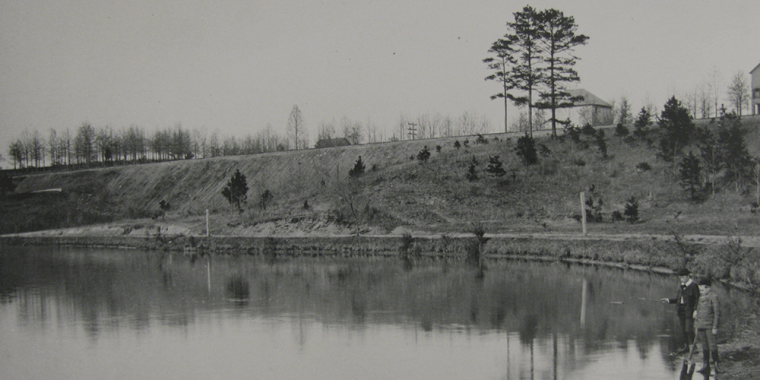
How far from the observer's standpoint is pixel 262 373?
13.0m

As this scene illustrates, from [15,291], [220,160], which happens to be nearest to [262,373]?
[15,291]

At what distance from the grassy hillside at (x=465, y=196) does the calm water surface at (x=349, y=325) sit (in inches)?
542

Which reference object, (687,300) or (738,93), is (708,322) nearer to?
(687,300)

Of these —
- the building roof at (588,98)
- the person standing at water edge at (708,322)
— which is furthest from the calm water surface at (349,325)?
the building roof at (588,98)

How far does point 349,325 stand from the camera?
695 inches

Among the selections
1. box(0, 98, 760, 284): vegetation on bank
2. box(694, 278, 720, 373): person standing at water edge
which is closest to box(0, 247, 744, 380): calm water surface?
box(694, 278, 720, 373): person standing at water edge

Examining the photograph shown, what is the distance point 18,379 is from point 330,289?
12.8 meters

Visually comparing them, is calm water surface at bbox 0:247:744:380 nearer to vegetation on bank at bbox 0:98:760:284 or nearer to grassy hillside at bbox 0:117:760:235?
vegetation on bank at bbox 0:98:760:284

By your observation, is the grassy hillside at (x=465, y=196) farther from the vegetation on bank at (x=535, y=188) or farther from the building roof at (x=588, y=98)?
the building roof at (x=588, y=98)

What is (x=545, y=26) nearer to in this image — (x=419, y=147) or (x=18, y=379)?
(x=419, y=147)

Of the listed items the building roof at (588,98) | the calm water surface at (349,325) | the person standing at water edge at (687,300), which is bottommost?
the calm water surface at (349,325)

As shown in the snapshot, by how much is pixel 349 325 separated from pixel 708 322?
9447 millimetres

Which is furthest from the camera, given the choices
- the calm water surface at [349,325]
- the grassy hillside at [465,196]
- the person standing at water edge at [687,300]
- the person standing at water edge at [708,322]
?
the grassy hillside at [465,196]

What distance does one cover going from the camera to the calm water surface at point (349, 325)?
13211 millimetres
